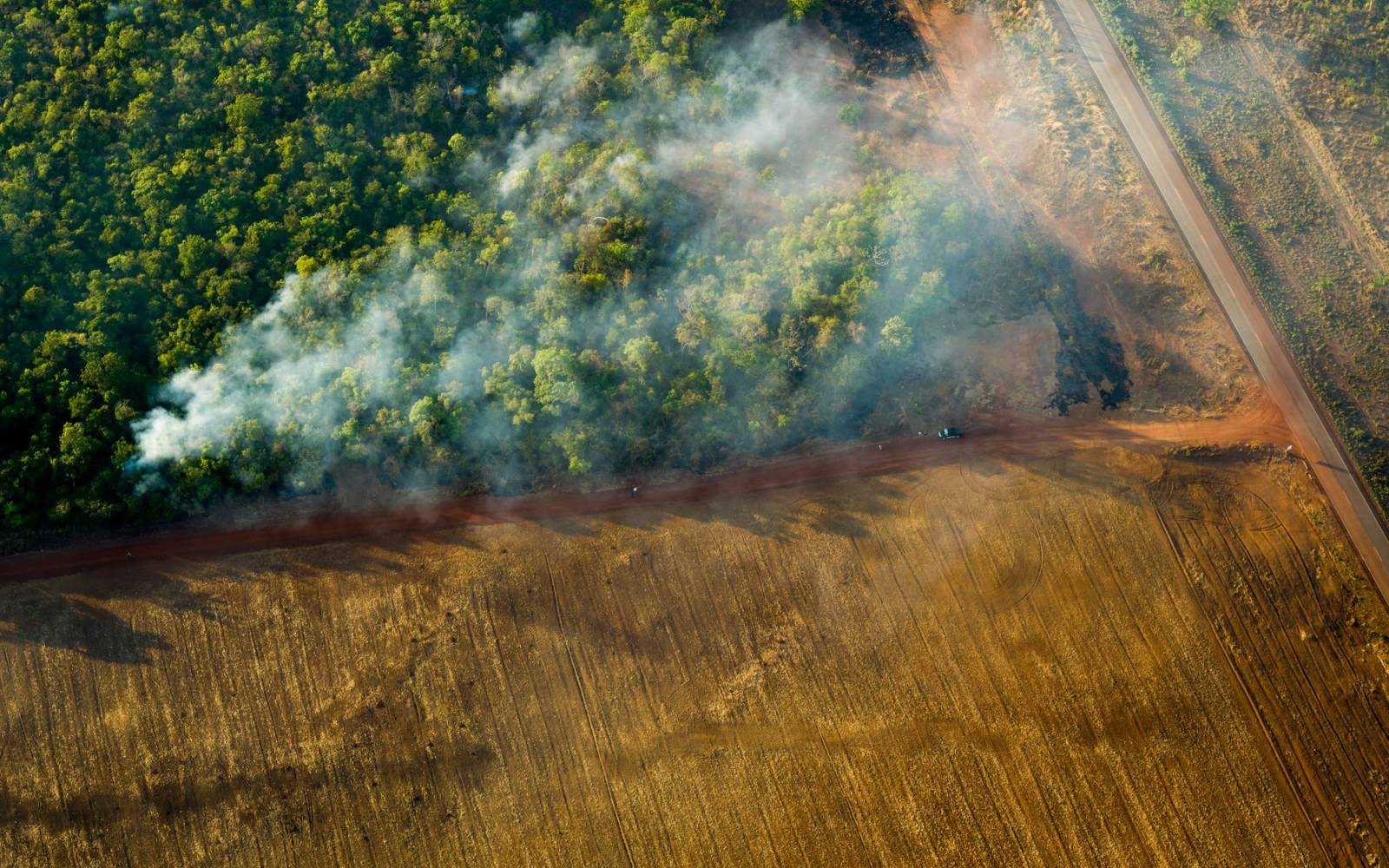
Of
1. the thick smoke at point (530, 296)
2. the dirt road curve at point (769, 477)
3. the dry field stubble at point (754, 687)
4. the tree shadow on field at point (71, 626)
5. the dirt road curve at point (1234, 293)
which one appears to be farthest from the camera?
the dirt road curve at point (769, 477)

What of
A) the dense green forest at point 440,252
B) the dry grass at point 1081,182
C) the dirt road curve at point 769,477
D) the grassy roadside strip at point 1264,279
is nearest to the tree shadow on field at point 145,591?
the dirt road curve at point 769,477

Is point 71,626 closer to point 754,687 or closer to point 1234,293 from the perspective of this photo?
point 754,687

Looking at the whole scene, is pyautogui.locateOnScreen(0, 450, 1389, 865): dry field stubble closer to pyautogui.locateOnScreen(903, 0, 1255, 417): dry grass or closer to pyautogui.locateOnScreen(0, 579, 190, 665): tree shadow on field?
pyautogui.locateOnScreen(0, 579, 190, 665): tree shadow on field

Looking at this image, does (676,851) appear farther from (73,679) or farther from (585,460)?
(73,679)

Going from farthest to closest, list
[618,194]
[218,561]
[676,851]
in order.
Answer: [618,194] < [218,561] < [676,851]

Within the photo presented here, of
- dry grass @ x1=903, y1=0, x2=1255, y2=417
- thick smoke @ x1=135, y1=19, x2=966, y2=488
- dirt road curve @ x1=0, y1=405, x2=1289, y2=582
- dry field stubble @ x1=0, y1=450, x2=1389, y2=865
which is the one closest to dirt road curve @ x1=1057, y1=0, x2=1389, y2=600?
dry grass @ x1=903, y1=0, x2=1255, y2=417

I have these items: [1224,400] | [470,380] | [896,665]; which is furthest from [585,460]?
[1224,400]

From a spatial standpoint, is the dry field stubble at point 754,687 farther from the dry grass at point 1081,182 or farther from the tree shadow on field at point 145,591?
the dry grass at point 1081,182
